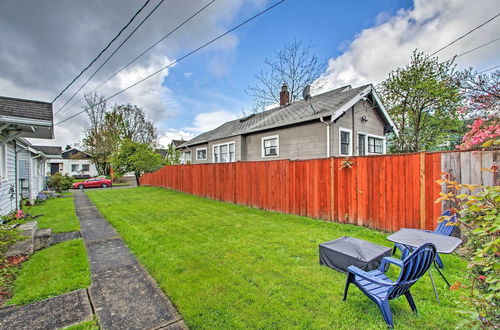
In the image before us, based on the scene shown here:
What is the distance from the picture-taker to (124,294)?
302cm

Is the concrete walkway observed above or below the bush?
below

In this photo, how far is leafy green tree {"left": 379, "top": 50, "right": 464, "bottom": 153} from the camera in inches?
541

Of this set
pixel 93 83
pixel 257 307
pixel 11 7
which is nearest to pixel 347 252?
pixel 257 307

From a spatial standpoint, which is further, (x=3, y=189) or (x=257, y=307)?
(x=3, y=189)

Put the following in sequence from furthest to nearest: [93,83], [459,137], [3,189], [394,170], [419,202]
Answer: [459,137], [93,83], [3,189], [394,170], [419,202]

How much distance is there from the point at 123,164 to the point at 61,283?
21.4 metres

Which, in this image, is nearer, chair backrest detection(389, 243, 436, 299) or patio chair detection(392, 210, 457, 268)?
chair backrest detection(389, 243, 436, 299)

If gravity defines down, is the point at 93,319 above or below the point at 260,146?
below

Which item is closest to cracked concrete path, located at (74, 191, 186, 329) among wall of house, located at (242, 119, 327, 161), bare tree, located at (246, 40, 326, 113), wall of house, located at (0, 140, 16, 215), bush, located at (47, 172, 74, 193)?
wall of house, located at (0, 140, 16, 215)

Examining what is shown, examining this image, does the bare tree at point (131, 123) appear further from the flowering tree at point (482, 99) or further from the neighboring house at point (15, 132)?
the flowering tree at point (482, 99)

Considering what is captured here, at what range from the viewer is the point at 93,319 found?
254 centimetres

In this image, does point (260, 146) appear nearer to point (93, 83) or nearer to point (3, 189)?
point (93, 83)

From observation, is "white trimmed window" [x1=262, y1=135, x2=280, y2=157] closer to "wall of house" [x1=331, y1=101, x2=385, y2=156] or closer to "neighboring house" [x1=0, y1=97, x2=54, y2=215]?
"wall of house" [x1=331, y1=101, x2=385, y2=156]

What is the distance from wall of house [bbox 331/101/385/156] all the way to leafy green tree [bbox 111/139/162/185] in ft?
58.9
